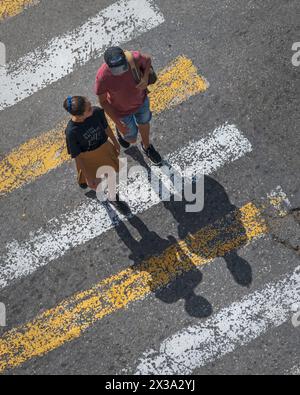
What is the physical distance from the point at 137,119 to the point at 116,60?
3.63ft

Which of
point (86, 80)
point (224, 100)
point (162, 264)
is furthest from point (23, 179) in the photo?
point (224, 100)

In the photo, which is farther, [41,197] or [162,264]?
[41,197]

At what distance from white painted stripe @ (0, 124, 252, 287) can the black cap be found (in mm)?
1719

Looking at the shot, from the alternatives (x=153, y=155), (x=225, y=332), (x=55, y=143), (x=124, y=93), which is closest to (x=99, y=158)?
(x=124, y=93)

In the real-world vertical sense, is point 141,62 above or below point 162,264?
above

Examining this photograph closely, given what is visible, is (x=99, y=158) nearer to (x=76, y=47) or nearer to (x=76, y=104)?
(x=76, y=104)

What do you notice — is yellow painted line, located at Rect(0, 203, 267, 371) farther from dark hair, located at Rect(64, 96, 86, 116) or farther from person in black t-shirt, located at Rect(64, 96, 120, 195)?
dark hair, located at Rect(64, 96, 86, 116)

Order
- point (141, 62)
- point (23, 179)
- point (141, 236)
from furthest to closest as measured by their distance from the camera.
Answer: point (23, 179), point (141, 236), point (141, 62)

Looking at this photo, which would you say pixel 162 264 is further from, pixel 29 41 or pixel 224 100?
pixel 29 41

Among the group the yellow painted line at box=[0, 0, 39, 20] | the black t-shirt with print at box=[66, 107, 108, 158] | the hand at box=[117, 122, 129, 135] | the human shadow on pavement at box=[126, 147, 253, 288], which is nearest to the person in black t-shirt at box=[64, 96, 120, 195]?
the black t-shirt with print at box=[66, 107, 108, 158]

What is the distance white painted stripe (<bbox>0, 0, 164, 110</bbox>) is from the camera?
8.16 m

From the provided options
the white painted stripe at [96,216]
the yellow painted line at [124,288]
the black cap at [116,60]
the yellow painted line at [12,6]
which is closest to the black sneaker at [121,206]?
the white painted stripe at [96,216]

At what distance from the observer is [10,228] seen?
7.49 m
